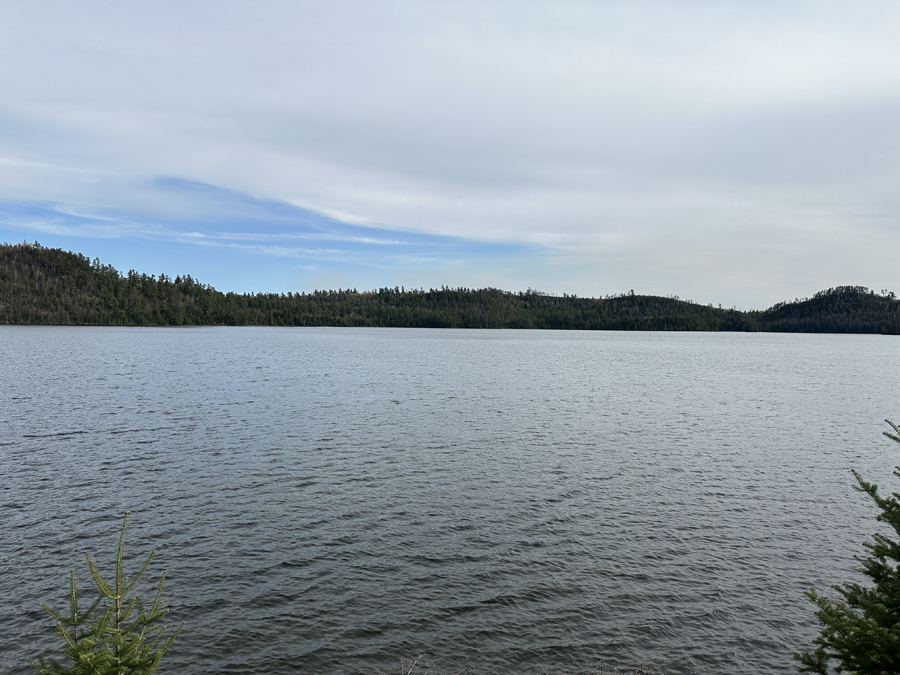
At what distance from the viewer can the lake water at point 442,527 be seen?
13.6 meters

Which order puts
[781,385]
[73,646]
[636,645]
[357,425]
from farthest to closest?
[781,385] → [357,425] → [636,645] → [73,646]

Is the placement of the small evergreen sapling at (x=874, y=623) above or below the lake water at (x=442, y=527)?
above

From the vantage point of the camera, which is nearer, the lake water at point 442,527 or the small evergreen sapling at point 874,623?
the small evergreen sapling at point 874,623

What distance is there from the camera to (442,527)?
66.8 ft

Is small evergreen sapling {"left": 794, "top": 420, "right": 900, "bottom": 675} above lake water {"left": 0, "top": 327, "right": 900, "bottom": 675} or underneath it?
above

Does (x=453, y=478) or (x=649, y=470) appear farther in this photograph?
(x=649, y=470)

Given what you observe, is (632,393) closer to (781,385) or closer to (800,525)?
(781,385)

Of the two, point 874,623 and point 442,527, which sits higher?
point 874,623

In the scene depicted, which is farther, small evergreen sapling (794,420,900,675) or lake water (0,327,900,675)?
lake water (0,327,900,675)

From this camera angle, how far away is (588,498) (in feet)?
77.9

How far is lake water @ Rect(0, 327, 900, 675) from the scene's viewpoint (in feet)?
44.7

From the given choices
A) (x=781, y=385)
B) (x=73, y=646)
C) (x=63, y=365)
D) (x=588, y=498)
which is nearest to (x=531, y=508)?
(x=588, y=498)

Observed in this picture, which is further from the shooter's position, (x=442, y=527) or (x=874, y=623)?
(x=442, y=527)

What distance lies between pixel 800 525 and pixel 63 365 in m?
87.3
